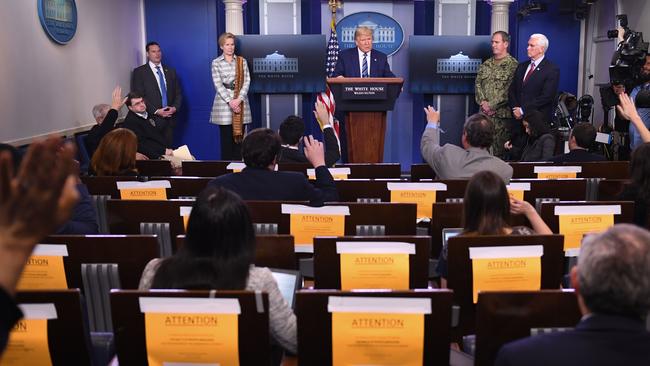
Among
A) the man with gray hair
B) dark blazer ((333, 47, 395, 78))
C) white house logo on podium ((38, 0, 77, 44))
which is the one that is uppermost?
white house logo on podium ((38, 0, 77, 44))

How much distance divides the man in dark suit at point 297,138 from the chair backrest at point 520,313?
281cm

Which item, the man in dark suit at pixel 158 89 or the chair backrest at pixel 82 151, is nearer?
the chair backrest at pixel 82 151

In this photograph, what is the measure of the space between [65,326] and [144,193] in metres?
2.01

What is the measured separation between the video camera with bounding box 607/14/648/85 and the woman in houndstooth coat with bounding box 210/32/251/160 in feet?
12.9

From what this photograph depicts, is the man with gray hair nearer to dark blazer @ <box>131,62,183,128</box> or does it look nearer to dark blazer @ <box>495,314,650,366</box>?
dark blazer @ <box>495,314,650,366</box>

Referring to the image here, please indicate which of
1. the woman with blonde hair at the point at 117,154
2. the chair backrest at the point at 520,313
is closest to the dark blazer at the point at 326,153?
the woman with blonde hair at the point at 117,154

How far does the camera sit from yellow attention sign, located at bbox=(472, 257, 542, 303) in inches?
87.7

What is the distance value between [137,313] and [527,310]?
98cm

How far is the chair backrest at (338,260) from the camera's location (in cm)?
223

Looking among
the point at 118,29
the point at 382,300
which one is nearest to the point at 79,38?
the point at 118,29

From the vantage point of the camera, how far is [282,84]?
7965mm

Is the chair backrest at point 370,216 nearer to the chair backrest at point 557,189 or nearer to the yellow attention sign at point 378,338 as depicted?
the chair backrest at point 557,189

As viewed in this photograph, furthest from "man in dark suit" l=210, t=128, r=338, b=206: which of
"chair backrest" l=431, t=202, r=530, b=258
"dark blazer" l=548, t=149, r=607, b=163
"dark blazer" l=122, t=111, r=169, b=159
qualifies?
"dark blazer" l=122, t=111, r=169, b=159

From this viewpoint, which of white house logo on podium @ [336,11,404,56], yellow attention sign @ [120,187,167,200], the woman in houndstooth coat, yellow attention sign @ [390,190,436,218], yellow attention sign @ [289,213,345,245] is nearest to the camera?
yellow attention sign @ [289,213,345,245]
